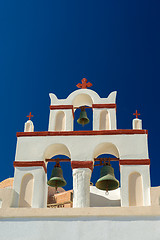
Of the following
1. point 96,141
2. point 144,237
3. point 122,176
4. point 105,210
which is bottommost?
point 144,237

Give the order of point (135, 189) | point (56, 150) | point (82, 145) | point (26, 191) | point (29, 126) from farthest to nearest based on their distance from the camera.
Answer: point (29, 126) < point (56, 150) < point (82, 145) < point (26, 191) < point (135, 189)

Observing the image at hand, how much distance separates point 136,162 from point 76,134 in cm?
153

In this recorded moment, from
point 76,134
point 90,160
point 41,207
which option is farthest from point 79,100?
point 41,207

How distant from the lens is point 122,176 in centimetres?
822

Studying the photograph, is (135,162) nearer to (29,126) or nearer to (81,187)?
(81,187)

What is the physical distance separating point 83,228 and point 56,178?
176 cm

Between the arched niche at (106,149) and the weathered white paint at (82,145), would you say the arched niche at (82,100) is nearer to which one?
the weathered white paint at (82,145)

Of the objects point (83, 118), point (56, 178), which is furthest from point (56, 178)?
point (83, 118)

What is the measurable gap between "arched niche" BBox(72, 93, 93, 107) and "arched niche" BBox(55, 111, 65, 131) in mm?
469

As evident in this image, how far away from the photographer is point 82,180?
328 inches

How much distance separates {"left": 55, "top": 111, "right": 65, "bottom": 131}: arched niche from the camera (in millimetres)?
9373

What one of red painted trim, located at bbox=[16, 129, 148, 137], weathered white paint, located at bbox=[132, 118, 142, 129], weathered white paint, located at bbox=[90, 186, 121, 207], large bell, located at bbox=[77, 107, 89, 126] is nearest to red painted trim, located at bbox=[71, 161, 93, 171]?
red painted trim, located at bbox=[16, 129, 148, 137]

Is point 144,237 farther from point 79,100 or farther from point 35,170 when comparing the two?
point 79,100

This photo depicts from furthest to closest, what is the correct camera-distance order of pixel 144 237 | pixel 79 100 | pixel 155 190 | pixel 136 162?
pixel 79 100 → pixel 136 162 → pixel 155 190 → pixel 144 237
